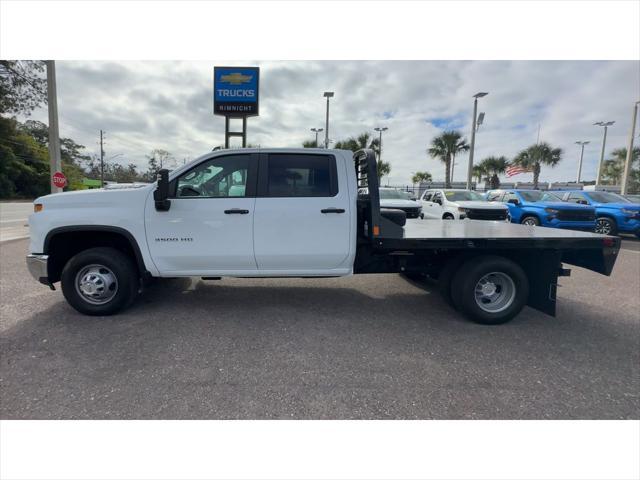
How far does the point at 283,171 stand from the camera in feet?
12.8

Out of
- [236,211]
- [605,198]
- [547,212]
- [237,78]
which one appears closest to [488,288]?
[236,211]

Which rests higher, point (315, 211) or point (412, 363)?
point (315, 211)

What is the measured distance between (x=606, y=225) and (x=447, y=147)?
23.0 m

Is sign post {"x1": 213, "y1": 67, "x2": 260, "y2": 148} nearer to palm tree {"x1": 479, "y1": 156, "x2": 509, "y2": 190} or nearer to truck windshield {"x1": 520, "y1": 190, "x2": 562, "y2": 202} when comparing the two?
truck windshield {"x1": 520, "y1": 190, "x2": 562, "y2": 202}

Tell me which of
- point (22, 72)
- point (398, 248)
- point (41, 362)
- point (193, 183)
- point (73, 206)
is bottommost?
point (41, 362)

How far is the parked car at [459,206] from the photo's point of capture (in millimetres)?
10070

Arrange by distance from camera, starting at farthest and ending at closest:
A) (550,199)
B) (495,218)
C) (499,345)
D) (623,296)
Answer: (550,199)
(495,218)
(623,296)
(499,345)

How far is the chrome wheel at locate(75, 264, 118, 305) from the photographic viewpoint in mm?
3836

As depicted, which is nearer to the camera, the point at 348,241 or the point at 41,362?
the point at 41,362

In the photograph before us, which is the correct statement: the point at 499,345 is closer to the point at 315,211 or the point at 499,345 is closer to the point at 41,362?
the point at 315,211

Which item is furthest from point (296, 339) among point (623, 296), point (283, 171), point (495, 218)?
point (495, 218)

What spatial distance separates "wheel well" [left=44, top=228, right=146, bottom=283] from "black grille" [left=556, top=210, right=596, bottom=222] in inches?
470

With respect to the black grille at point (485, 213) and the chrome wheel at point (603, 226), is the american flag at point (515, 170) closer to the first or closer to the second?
the chrome wheel at point (603, 226)

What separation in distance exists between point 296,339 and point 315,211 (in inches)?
56.5
